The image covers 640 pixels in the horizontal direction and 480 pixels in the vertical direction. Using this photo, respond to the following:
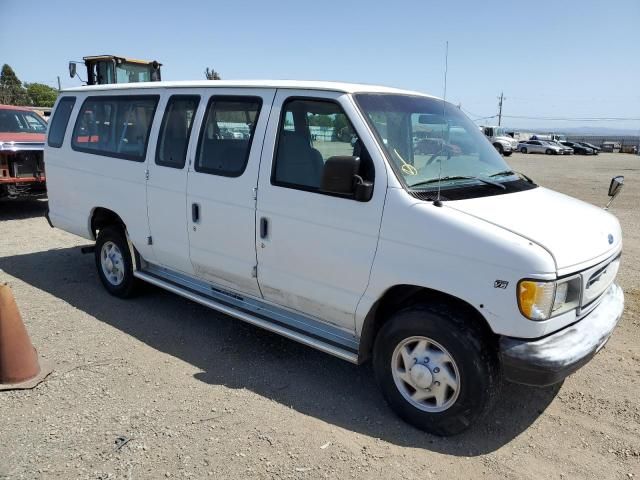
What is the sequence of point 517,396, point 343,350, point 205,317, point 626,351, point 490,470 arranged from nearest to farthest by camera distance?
point 490,470 → point 343,350 → point 517,396 → point 626,351 → point 205,317

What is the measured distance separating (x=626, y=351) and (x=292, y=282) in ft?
10.00

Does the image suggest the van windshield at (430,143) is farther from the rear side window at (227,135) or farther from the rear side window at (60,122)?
the rear side window at (60,122)

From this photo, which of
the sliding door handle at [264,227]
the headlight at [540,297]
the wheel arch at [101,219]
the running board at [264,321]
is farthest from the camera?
the wheel arch at [101,219]

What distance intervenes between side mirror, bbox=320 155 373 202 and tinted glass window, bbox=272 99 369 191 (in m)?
0.29

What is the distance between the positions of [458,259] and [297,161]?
1460 millimetres

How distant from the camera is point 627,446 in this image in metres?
3.27

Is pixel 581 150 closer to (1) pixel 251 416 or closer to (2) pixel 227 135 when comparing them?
(2) pixel 227 135

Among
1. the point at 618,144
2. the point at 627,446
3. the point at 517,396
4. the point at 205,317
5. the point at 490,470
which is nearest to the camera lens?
the point at 490,470

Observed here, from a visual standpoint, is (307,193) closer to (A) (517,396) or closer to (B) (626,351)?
(A) (517,396)

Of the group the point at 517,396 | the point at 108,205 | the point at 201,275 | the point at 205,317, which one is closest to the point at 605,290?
the point at 517,396

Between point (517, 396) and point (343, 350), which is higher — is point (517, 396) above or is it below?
below

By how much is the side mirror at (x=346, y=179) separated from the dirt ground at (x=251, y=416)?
5.07 feet

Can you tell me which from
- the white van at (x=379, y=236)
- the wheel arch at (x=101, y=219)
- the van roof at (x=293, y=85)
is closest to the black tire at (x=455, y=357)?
the white van at (x=379, y=236)

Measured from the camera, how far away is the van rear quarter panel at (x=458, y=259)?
2.86 m
